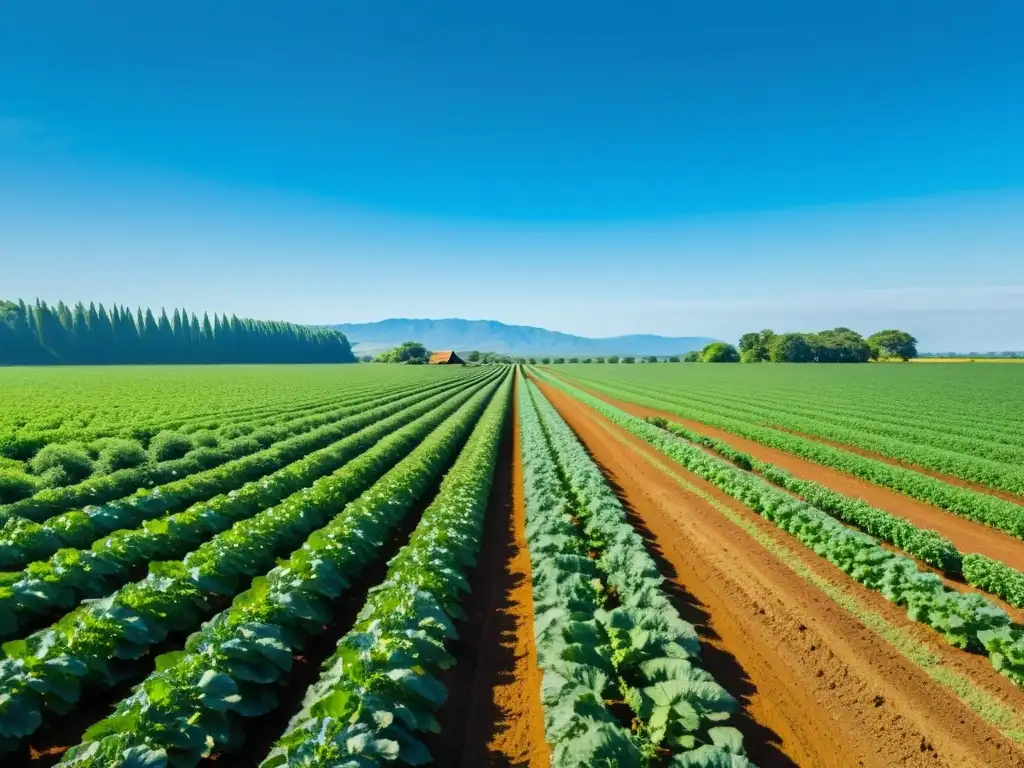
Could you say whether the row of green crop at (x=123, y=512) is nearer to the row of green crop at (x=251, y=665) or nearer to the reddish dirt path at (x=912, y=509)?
the row of green crop at (x=251, y=665)

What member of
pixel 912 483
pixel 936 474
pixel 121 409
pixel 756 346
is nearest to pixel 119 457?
pixel 121 409

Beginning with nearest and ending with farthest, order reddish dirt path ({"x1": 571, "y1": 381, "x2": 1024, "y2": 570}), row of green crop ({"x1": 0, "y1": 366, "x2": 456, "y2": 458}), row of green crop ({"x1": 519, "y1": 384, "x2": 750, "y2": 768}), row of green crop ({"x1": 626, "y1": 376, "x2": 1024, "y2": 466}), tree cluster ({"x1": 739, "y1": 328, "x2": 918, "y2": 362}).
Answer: row of green crop ({"x1": 519, "y1": 384, "x2": 750, "y2": 768})
reddish dirt path ({"x1": 571, "y1": 381, "x2": 1024, "y2": 570})
row of green crop ({"x1": 0, "y1": 366, "x2": 456, "y2": 458})
row of green crop ({"x1": 626, "y1": 376, "x2": 1024, "y2": 466})
tree cluster ({"x1": 739, "y1": 328, "x2": 918, "y2": 362})

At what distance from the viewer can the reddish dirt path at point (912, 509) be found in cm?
1252

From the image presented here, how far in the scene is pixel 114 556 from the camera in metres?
8.21

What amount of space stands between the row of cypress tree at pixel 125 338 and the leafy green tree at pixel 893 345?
19526cm

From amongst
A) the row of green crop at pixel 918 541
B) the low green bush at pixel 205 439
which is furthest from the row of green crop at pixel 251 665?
the low green bush at pixel 205 439

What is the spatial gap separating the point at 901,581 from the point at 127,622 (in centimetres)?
1304

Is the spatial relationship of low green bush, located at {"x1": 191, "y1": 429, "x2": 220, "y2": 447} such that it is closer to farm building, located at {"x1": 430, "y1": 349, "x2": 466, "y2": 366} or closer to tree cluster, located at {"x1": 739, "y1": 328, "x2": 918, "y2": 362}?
farm building, located at {"x1": 430, "y1": 349, "x2": 466, "y2": 366}

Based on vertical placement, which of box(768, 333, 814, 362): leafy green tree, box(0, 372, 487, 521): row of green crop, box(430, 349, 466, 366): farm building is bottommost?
box(0, 372, 487, 521): row of green crop

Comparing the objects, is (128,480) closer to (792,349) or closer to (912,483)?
(912,483)

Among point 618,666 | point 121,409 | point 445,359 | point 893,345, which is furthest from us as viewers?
point 445,359

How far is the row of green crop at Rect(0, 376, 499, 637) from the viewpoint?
6871mm

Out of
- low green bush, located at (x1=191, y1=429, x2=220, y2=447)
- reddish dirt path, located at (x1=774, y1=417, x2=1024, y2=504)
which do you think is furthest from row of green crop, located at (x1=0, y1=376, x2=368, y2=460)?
reddish dirt path, located at (x1=774, y1=417, x2=1024, y2=504)

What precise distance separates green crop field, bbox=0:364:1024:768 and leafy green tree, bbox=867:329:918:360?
155224 millimetres
